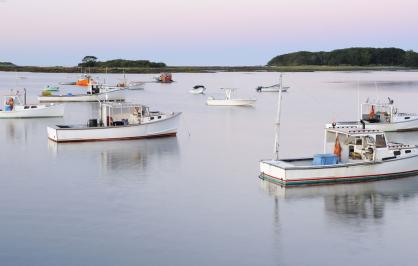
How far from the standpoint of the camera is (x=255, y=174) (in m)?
28.9

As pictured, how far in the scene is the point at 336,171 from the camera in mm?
26125

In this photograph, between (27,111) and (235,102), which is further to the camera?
(235,102)

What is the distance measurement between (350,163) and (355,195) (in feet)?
6.22

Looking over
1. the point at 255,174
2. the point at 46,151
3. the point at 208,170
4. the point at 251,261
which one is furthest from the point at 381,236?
the point at 46,151

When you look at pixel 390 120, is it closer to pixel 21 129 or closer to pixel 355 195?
pixel 355 195

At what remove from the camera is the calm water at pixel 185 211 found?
18.1m

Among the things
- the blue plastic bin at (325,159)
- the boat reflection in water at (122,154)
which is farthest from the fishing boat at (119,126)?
the blue plastic bin at (325,159)

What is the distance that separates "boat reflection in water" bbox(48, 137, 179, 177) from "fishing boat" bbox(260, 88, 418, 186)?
23.1 ft

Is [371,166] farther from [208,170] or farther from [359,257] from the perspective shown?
[359,257]

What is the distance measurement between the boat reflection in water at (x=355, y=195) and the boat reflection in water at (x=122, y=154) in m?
7.32

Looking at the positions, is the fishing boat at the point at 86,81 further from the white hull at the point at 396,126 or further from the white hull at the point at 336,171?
the white hull at the point at 336,171

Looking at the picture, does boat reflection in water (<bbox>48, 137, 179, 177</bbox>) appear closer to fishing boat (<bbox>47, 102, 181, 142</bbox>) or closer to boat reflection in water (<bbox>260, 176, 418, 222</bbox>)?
fishing boat (<bbox>47, 102, 181, 142</bbox>)

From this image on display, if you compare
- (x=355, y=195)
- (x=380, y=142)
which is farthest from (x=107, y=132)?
(x=355, y=195)

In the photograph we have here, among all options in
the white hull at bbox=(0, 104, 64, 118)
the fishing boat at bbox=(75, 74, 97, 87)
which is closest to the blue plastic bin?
the white hull at bbox=(0, 104, 64, 118)
